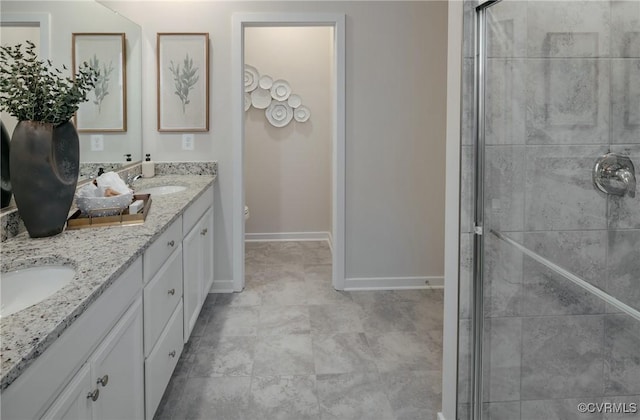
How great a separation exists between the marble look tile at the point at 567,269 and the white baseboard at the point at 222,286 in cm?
252

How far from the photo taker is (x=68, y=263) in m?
1.50

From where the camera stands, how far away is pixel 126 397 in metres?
1.57

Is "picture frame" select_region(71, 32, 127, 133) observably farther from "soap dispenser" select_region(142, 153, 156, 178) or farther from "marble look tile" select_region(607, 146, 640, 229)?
"marble look tile" select_region(607, 146, 640, 229)

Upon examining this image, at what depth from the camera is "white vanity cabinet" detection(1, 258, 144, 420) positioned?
958mm

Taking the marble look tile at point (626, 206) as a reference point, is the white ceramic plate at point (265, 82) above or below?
above

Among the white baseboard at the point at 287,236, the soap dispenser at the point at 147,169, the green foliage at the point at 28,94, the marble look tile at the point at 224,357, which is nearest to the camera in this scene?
the green foliage at the point at 28,94

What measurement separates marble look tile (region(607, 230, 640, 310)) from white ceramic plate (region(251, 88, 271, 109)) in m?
4.18

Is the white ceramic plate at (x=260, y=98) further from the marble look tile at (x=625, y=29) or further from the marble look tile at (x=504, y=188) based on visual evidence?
the marble look tile at (x=625, y=29)

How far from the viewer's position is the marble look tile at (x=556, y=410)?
1474mm

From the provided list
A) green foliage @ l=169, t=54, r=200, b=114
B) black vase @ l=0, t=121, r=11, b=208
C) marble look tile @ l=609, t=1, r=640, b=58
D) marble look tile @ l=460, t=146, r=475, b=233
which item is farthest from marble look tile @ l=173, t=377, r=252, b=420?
green foliage @ l=169, t=54, r=200, b=114

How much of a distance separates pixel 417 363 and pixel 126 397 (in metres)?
1.54

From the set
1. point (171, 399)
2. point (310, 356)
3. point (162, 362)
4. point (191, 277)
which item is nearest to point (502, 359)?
point (310, 356)

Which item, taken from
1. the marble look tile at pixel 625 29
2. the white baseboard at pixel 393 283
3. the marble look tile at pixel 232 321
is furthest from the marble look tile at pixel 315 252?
the marble look tile at pixel 625 29

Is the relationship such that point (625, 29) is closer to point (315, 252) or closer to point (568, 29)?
point (568, 29)
